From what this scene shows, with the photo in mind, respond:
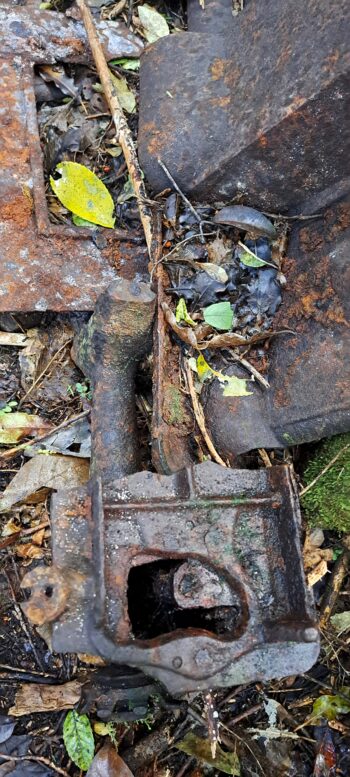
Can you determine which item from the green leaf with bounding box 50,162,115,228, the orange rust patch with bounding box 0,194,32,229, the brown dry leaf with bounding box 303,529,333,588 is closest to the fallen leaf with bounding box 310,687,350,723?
the brown dry leaf with bounding box 303,529,333,588

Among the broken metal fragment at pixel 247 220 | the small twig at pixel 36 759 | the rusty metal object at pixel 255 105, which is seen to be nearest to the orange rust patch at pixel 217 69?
the rusty metal object at pixel 255 105

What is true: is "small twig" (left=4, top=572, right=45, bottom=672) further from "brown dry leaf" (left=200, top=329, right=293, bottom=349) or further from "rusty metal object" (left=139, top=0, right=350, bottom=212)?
"rusty metal object" (left=139, top=0, right=350, bottom=212)

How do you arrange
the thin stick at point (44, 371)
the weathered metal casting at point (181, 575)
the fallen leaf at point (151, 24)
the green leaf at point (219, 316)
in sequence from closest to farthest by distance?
the weathered metal casting at point (181, 575), the green leaf at point (219, 316), the thin stick at point (44, 371), the fallen leaf at point (151, 24)

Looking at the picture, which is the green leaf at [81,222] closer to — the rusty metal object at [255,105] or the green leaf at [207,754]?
the rusty metal object at [255,105]

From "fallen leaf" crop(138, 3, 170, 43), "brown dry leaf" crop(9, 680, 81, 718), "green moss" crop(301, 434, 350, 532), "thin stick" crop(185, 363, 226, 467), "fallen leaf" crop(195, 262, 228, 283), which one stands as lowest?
"brown dry leaf" crop(9, 680, 81, 718)

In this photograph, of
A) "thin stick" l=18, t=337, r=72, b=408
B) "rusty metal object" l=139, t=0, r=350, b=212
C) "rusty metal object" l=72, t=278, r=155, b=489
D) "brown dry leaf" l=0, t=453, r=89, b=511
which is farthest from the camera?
"thin stick" l=18, t=337, r=72, b=408

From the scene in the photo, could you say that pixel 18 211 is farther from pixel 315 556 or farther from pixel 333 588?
pixel 333 588

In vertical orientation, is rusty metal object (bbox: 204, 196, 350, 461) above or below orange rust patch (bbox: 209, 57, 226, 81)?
below

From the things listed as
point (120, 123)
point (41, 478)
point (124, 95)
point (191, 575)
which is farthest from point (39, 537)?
point (124, 95)
